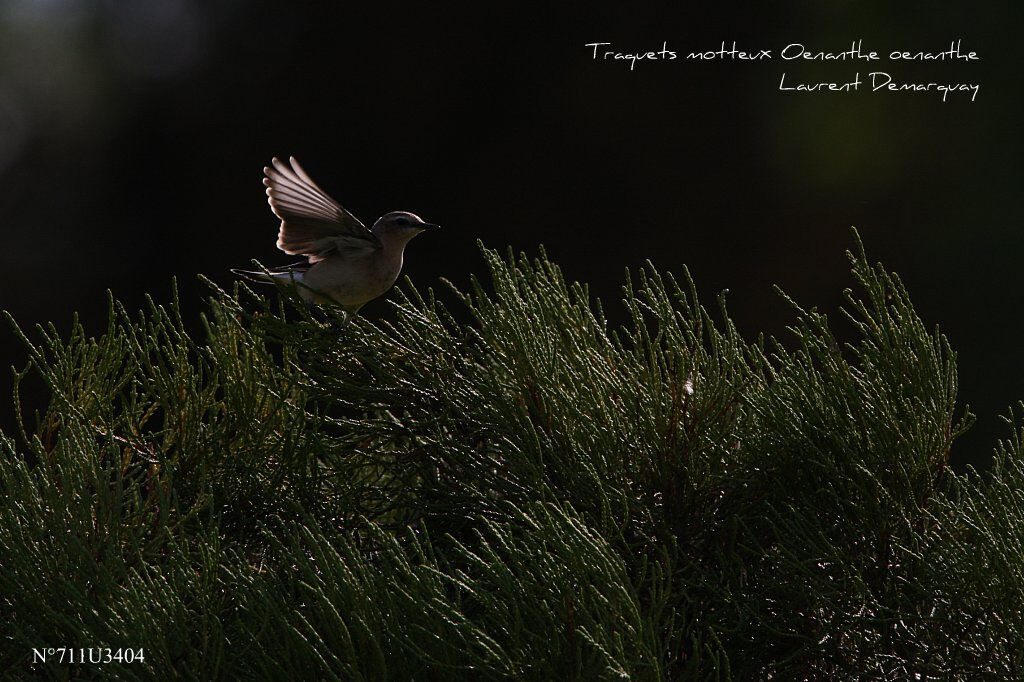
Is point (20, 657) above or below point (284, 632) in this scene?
below

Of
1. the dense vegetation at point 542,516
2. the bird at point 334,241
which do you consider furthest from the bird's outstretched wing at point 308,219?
the dense vegetation at point 542,516

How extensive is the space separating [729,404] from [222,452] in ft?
2.16

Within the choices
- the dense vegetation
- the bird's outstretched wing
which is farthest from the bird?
the dense vegetation

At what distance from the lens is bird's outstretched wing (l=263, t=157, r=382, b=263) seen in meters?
2.07

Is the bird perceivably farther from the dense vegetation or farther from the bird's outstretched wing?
the dense vegetation

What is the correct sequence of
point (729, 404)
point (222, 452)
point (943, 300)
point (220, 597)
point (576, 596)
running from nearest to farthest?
point (576, 596)
point (220, 597)
point (729, 404)
point (222, 452)
point (943, 300)

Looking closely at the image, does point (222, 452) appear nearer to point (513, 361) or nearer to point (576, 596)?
point (513, 361)

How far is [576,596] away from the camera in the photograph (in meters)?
1.09

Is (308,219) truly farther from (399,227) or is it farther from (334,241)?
(399,227)

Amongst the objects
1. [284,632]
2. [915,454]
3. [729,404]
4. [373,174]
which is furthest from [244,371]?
[373,174]

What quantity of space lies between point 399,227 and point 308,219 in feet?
0.63

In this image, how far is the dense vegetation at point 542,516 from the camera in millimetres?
1126

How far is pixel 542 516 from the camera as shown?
120 cm

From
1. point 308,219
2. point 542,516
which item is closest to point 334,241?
point 308,219
